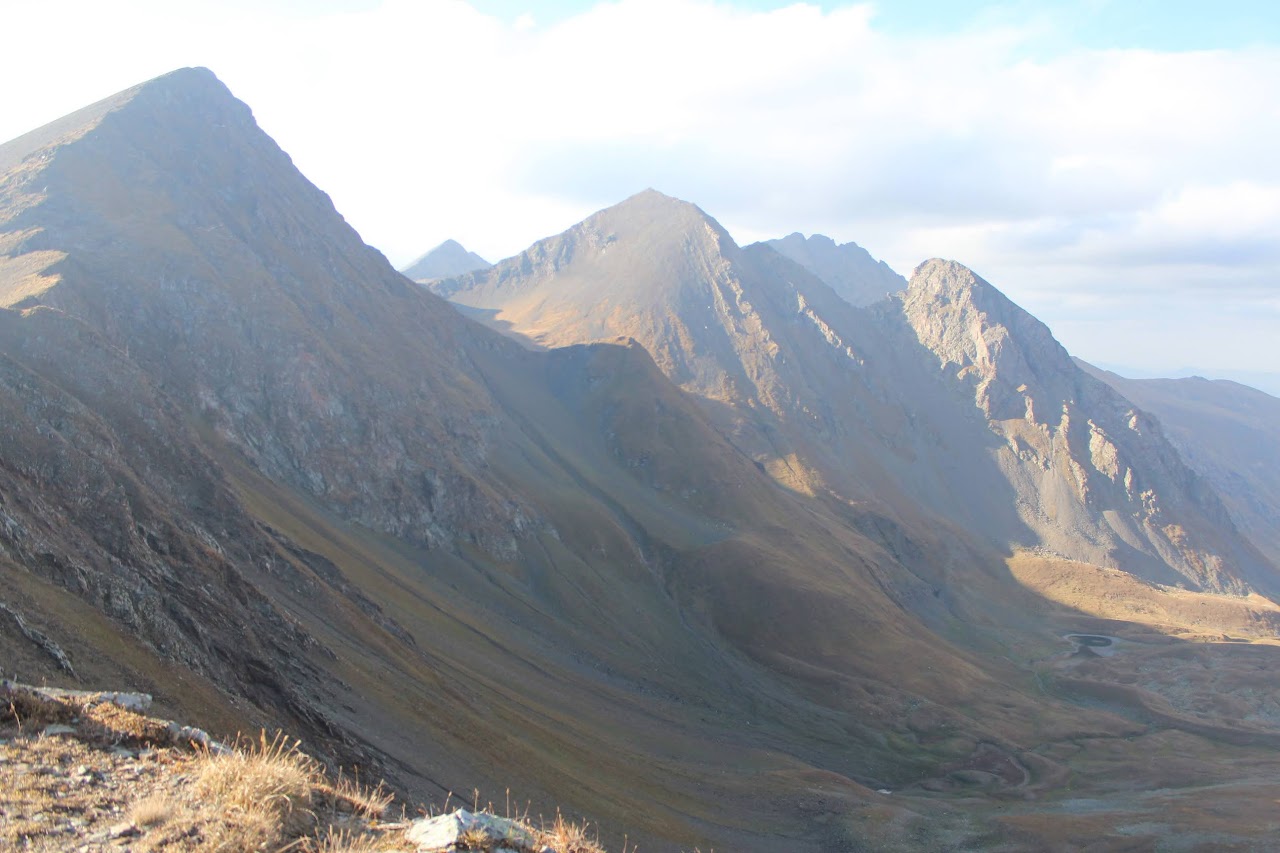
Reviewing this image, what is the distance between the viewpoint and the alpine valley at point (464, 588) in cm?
5338

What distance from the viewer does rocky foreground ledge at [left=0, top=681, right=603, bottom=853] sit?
10.1 m

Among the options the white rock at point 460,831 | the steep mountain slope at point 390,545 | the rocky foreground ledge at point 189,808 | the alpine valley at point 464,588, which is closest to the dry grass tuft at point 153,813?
the rocky foreground ledge at point 189,808

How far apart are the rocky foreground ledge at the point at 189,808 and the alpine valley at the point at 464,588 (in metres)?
15.3

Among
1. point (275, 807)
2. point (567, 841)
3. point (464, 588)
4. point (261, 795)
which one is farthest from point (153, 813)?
point (464, 588)

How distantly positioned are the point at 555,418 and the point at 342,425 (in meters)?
68.4

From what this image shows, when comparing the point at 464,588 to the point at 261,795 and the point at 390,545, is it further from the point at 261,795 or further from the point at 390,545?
the point at 261,795

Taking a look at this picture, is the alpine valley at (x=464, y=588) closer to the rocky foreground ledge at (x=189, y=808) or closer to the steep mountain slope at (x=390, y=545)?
the steep mountain slope at (x=390, y=545)

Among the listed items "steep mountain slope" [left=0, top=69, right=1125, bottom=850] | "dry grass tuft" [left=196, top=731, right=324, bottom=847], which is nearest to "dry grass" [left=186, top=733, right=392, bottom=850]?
"dry grass tuft" [left=196, top=731, right=324, bottom=847]

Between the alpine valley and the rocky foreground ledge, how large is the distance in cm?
1530

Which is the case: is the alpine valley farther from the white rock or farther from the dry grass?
the white rock

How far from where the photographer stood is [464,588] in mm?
120188

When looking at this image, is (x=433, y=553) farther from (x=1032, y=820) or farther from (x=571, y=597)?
(x=1032, y=820)

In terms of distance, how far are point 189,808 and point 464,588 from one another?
369 ft

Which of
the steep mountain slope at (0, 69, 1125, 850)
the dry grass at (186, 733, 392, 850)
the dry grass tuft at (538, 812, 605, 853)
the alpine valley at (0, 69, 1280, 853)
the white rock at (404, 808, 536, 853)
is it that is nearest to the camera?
the dry grass at (186, 733, 392, 850)
